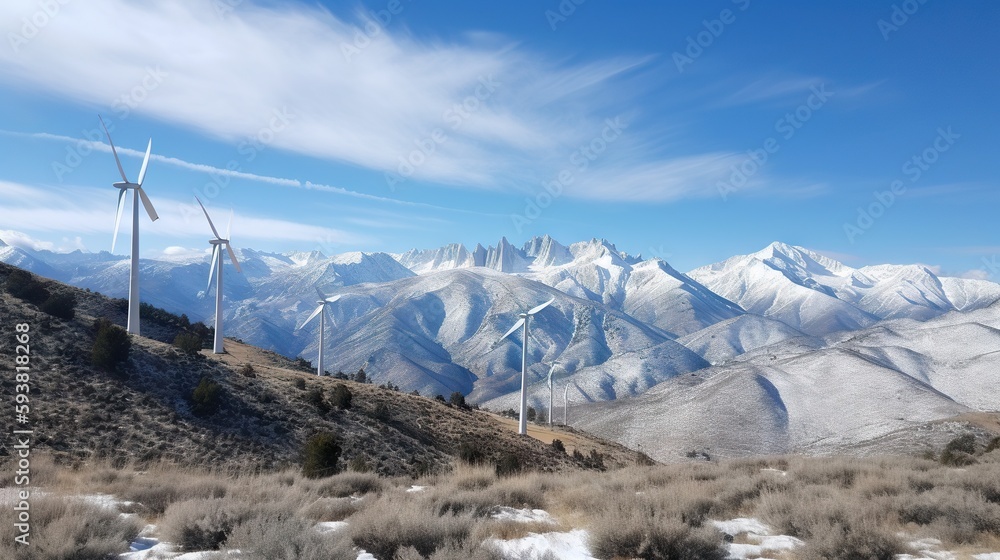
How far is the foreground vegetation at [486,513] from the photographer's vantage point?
287 inches

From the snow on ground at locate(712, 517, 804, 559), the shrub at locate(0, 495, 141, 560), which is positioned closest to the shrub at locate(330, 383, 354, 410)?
the shrub at locate(0, 495, 141, 560)

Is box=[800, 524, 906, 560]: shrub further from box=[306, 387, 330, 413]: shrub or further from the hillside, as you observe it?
box=[306, 387, 330, 413]: shrub

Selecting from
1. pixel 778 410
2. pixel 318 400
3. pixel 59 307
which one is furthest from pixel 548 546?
pixel 778 410

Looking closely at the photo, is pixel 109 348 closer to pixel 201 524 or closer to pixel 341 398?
pixel 341 398

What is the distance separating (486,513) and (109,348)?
101ft

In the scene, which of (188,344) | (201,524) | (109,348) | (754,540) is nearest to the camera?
(201,524)

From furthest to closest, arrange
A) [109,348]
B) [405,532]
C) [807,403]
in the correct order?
[807,403] → [109,348] → [405,532]

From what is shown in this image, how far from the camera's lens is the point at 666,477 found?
571 inches

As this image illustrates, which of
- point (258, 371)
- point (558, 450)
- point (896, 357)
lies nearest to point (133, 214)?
point (258, 371)

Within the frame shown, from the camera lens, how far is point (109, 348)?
32.0 metres

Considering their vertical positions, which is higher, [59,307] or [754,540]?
[59,307]

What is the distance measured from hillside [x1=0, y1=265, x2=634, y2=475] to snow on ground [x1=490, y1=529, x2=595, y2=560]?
11.1m

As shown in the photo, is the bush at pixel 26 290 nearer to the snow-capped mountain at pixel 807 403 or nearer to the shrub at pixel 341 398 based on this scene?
the shrub at pixel 341 398

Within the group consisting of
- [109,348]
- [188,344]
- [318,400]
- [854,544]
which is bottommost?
[318,400]
